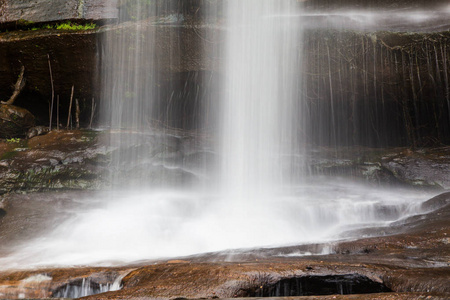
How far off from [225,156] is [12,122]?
6.00m

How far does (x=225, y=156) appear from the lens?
1070 cm

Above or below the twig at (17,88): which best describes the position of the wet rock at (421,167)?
below

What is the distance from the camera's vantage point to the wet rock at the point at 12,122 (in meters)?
10.0

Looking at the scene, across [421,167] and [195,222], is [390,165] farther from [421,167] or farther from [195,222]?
[195,222]

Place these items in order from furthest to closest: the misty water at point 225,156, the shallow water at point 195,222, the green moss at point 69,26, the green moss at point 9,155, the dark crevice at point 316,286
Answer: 1. the green moss at point 69,26
2. the green moss at point 9,155
3. the misty water at point 225,156
4. the shallow water at point 195,222
5. the dark crevice at point 316,286

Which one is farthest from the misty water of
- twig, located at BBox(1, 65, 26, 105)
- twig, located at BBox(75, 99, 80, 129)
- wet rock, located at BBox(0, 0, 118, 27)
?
twig, located at BBox(1, 65, 26, 105)

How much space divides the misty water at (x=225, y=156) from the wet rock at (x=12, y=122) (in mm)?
2431

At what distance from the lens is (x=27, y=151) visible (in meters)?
9.40

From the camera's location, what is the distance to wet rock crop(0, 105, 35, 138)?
32.8 ft

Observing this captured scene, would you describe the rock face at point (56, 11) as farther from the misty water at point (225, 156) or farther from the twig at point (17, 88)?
the twig at point (17, 88)

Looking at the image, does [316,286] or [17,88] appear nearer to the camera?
[316,286]

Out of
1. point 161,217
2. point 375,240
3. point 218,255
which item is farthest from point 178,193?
point 375,240

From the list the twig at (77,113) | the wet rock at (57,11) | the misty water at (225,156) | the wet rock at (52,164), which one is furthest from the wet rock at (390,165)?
the twig at (77,113)

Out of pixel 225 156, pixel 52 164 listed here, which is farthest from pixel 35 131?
pixel 225 156
